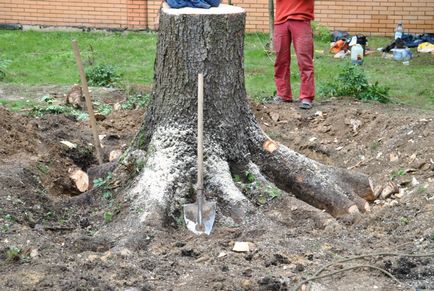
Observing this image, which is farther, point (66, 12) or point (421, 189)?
point (66, 12)

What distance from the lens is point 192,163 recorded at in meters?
5.67

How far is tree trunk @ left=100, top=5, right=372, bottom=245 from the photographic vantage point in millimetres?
5574

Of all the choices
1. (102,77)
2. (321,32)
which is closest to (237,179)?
(102,77)

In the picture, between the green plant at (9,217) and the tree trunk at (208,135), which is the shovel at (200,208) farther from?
the green plant at (9,217)

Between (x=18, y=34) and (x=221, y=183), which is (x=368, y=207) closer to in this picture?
(x=221, y=183)

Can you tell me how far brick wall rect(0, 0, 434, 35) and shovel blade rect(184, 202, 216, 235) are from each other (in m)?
9.56

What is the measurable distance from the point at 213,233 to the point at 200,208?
0.21 metres

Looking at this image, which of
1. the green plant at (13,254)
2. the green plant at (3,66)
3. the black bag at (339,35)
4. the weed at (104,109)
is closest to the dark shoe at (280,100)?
the weed at (104,109)

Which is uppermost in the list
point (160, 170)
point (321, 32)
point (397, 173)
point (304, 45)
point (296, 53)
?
point (304, 45)

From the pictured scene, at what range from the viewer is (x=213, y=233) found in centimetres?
527

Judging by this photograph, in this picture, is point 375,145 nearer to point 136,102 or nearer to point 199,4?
point 199,4

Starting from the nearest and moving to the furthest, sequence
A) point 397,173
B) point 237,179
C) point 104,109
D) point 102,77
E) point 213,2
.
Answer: point 237,179
point 213,2
point 397,173
point 104,109
point 102,77

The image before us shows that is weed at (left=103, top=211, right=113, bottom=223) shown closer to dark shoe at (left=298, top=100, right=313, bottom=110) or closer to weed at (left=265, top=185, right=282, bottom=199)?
weed at (left=265, top=185, right=282, bottom=199)

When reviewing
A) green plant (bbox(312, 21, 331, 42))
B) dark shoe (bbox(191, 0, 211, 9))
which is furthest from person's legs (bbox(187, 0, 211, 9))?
green plant (bbox(312, 21, 331, 42))
